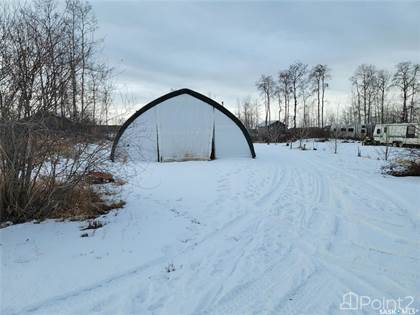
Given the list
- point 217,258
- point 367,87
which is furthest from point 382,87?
point 217,258

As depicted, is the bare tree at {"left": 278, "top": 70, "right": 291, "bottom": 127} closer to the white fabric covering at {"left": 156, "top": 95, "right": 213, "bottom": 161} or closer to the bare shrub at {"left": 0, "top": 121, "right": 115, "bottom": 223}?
the white fabric covering at {"left": 156, "top": 95, "right": 213, "bottom": 161}

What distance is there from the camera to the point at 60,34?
17.9ft

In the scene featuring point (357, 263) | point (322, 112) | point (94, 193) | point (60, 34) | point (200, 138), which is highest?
point (322, 112)

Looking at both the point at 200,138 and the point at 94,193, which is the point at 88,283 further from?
the point at 200,138

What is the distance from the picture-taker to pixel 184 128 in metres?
16.7

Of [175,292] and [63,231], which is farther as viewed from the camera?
[63,231]

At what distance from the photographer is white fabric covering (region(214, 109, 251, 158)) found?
17.4 meters

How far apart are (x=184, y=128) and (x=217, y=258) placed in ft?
42.5

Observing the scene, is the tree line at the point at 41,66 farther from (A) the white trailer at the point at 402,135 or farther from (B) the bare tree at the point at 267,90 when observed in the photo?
(B) the bare tree at the point at 267,90

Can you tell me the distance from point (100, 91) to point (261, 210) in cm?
439

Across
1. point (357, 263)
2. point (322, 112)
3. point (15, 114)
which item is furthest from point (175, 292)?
point (322, 112)

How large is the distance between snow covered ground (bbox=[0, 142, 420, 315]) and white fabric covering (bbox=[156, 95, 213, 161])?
9.12 m
